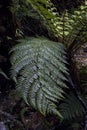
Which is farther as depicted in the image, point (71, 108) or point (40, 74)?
point (71, 108)

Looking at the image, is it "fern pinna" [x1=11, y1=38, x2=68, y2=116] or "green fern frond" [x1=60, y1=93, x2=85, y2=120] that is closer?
"fern pinna" [x1=11, y1=38, x2=68, y2=116]

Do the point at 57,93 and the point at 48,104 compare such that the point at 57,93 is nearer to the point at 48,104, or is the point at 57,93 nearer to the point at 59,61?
the point at 48,104

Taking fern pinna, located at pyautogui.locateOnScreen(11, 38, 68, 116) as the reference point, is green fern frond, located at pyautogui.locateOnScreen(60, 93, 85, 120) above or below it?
below

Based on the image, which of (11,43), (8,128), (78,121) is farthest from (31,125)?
(11,43)

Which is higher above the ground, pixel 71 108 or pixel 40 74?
pixel 40 74

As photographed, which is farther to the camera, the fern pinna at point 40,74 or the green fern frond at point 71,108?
the green fern frond at point 71,108
